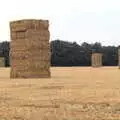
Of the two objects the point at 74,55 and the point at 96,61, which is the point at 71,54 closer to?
the point at 74,55

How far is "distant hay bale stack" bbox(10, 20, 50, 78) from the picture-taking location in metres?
18.5

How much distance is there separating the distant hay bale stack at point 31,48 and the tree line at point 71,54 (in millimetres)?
38512

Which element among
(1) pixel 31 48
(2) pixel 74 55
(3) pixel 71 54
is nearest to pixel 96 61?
(2) pixel 74 55

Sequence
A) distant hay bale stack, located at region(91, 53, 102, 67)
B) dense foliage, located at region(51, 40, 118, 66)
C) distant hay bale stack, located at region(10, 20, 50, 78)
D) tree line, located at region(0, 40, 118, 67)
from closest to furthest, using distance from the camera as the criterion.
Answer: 1. distant hay bale stack, located at region(10, 20, 50, 78)
2. distant hay bale stack, located at region(91, 53, 102, 67)
3. tree line, located at region(0, 40, 118, 67)
4. dense foliage, located at region(51, 40, 118, 66)

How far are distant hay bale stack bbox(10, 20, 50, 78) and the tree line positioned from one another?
38.5m

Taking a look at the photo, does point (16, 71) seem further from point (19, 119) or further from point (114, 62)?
point (114, 62)

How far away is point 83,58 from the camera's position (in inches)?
2422

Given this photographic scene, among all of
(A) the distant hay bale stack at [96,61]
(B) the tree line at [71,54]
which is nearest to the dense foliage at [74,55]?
(B) the tree line at [71,54]

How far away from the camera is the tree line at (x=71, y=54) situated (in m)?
60.0

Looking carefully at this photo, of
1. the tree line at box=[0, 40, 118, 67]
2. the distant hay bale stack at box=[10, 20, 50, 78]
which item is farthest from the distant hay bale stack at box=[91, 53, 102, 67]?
the distant hay bale stack at box=[10, 20, 50, 78]

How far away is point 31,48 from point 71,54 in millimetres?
43172

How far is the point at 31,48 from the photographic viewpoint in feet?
60.8

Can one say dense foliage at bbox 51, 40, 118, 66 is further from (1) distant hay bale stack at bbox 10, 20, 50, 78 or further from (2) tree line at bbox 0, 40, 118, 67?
(1) distant hay bale stack at bbox 10, 20, 50, 78

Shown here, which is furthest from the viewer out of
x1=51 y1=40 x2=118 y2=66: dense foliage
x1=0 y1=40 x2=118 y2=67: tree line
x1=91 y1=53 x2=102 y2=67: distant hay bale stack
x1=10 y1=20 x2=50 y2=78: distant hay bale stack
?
x1=51 y1=40 x2=118 y2=66: dense foliage
